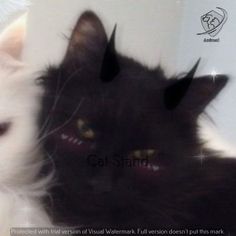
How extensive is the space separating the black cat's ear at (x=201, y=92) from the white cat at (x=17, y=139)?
0.26 m

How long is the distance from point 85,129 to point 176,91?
0.17m

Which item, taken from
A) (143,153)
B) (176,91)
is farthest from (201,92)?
(143,153)

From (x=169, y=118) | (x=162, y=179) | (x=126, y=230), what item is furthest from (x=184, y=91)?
(x=126, y=230)

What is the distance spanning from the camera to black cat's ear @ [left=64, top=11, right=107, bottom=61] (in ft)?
2.07

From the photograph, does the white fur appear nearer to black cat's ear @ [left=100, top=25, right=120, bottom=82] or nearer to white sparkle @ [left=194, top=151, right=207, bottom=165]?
white sparkle @ [left=194, top=151, right=207, bottom=165]

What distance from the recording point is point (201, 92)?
639mm

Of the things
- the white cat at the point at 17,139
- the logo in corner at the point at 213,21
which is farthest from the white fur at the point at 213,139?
the white cat at the point at 17,139

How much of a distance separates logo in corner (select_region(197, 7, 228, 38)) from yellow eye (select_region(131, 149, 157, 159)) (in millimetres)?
231

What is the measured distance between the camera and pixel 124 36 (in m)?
0.64

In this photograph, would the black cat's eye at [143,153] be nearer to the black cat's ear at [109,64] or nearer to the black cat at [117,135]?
the black cat at [117,135]

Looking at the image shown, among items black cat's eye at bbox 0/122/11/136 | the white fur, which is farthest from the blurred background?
black cat's eye at bbox 0/122/11/136

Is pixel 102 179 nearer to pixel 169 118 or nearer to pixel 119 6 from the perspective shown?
pixel 169 118

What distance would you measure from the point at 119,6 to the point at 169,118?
217 millimetres

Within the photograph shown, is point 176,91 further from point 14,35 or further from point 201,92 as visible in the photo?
point 14,35
